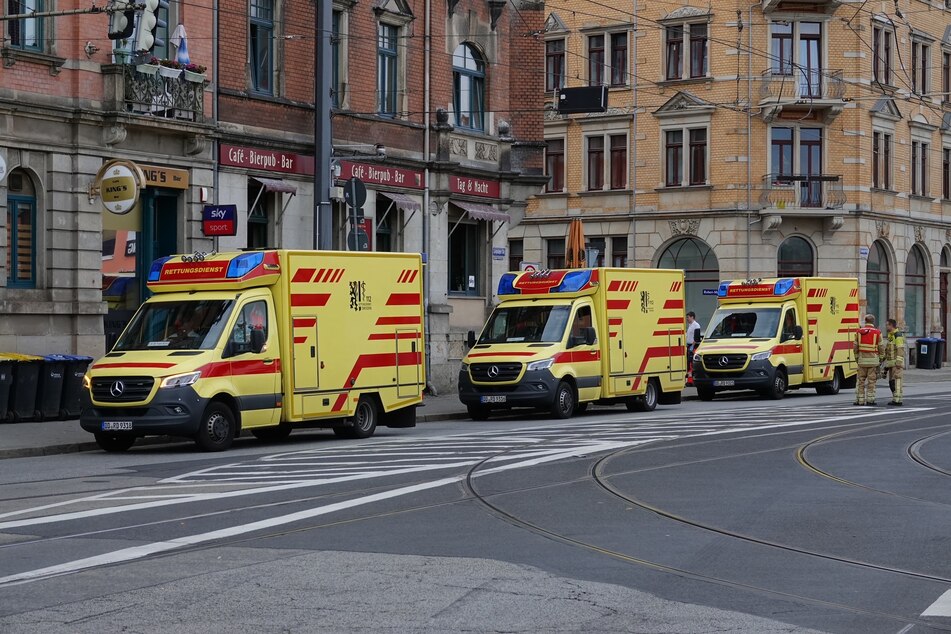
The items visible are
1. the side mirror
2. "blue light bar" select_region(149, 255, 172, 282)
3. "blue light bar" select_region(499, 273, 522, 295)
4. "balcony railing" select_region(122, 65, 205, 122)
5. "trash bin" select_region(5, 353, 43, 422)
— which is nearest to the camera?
the side mirror

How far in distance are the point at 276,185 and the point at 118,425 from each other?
11.9m

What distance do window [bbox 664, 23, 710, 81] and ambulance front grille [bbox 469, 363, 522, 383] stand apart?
27568 millimetres

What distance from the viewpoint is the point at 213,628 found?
7.67 metres

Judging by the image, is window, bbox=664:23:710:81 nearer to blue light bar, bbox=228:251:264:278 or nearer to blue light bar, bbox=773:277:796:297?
blue light bar, bbox=773:277:796:297

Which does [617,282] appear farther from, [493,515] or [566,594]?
[566,594]

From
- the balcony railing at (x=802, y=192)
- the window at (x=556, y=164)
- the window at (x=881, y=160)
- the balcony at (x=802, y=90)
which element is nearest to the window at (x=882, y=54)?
the window at (x=881, y=160)

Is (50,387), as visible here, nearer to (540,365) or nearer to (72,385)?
(72,385)

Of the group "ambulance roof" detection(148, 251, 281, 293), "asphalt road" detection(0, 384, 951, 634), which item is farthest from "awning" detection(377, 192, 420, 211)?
"asphalt road" detection(0, 384, 951, 634)

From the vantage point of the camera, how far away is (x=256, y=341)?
19.5m

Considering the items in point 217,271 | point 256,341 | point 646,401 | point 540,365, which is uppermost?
point 217,271

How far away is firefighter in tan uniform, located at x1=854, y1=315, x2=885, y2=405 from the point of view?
97.0 feet

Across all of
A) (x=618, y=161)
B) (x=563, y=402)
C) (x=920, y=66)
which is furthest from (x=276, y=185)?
(x=920, y=66)

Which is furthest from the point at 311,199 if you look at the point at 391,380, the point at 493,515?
the point at 493,515

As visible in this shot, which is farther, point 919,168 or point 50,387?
point 919,168
